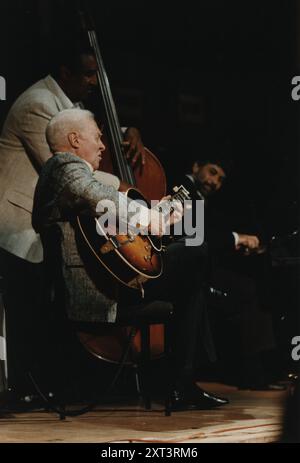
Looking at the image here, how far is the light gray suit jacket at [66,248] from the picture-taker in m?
3.34

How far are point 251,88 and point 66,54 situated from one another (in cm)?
230

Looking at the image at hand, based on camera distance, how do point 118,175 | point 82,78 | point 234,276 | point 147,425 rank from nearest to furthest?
1. point 147,425
2. point 118,175
3. point 82,78
4. point 234,276

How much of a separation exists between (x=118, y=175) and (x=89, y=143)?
37 cm

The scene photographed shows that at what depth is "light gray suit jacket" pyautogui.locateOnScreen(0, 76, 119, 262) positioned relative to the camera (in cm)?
373

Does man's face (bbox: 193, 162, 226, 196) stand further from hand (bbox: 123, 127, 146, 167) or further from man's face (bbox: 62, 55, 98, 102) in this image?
man's face (bbox: 62, 55, 98, 102)

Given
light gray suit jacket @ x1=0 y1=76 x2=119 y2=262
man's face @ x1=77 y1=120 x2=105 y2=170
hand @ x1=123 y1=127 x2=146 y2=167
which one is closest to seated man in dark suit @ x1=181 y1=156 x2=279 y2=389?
hand @ x1=123 y1=127 x2=146 y2=167

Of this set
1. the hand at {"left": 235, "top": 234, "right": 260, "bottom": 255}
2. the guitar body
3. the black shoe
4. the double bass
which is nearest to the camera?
the guitar body

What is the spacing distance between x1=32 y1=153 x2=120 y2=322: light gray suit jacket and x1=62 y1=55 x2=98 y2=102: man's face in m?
0.67

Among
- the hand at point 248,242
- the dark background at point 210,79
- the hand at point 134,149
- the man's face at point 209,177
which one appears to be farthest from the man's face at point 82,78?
the hand at point 248,242

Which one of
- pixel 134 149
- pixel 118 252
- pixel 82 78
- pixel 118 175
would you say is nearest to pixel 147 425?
pixel 118 252

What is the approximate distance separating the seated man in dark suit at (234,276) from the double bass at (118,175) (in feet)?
2.63

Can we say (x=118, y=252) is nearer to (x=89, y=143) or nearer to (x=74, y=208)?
(x=74, y=208)

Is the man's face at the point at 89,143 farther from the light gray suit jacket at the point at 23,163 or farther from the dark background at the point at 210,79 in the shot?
the dark background at the point at 210,79

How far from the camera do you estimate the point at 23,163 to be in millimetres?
3828
